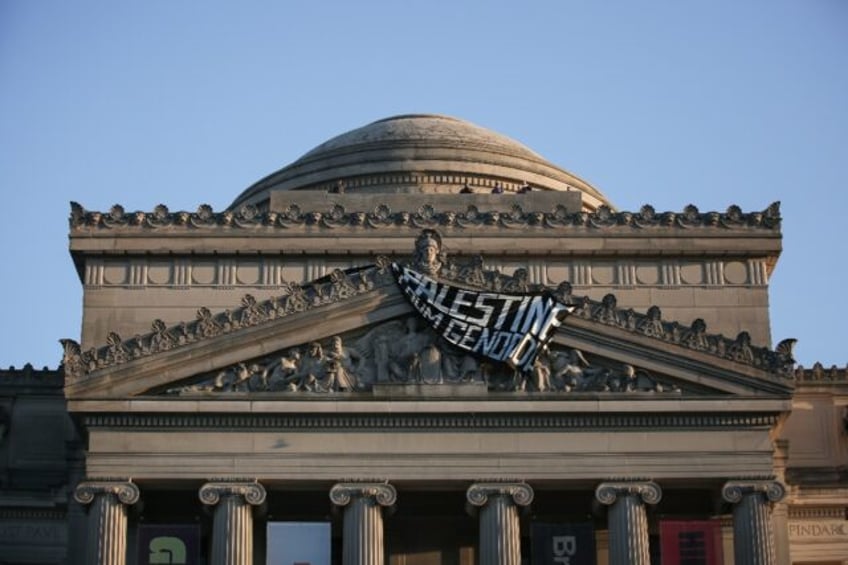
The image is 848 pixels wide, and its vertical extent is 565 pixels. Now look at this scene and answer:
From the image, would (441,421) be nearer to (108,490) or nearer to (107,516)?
(108,490)

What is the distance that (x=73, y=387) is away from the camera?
165 ft

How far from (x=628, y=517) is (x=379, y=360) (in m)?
7.56

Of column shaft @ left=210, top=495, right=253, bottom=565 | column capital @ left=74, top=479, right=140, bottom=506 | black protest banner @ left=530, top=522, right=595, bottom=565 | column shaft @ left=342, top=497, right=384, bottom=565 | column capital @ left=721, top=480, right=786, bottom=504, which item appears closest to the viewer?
column shaft @ left=210, top=495, right=253, bottom=565

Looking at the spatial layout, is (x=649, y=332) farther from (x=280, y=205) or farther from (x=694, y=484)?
(x=280, y=205)

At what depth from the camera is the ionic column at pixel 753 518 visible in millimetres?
49375

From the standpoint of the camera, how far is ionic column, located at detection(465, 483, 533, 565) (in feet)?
163

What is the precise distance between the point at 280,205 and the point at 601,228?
10757mm

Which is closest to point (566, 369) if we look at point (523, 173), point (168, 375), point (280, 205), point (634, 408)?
point (634, 408)

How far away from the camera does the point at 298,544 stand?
50094mm

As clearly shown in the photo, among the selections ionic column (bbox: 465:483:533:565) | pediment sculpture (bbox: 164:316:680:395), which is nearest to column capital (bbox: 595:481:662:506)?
ionic column (bbox: 465:483:533:565)

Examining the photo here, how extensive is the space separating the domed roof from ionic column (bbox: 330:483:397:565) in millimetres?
20716

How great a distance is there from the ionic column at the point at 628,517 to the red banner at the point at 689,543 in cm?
53

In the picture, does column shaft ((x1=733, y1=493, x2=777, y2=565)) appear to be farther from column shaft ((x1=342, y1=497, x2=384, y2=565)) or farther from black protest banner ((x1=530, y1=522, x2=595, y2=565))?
column shaft ((x1=342, y1=497, x2=384, y2=565))

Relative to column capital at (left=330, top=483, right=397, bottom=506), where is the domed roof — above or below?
above
